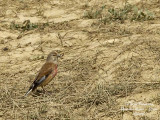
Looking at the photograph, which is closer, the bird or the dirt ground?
the dirt ground

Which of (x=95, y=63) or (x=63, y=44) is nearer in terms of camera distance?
(x=95, y=63)

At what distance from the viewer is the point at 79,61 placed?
7531mm

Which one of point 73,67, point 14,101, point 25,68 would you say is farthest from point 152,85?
point 25,68

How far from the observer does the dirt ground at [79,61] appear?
578 cm

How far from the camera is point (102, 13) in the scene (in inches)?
393

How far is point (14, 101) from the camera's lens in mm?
6125

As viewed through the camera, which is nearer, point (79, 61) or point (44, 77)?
point (44, 77)

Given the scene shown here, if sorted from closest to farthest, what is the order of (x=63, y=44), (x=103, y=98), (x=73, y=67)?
(x=103, y=98) < (x=73, y=67) < (x=63, y=44)

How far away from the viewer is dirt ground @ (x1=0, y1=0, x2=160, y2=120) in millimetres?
5781

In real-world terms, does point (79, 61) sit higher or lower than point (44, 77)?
lower

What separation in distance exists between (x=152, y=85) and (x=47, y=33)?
3845 mm

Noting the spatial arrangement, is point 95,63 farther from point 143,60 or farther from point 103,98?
point 103,98

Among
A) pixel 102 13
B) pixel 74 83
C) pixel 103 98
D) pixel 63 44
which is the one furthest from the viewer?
pixel 102 13

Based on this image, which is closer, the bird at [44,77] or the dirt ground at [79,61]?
the dirt ground at [79,61]
